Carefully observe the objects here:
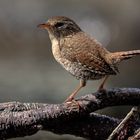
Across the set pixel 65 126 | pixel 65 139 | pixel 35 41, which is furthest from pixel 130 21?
pixel 65 126

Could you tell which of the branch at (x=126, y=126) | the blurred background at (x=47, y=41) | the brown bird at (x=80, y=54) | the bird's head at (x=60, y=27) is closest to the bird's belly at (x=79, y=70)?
the brown bird at (x=80, y=54)

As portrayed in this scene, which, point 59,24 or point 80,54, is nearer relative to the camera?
point 80,54

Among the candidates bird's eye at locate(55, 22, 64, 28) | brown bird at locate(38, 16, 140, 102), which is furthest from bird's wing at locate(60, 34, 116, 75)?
bird's eye at locate(55, 22, 64, 28)

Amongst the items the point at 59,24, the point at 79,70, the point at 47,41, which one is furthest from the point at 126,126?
the point at 47,41

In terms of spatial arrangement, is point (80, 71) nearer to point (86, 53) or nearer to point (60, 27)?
point (86, 53)

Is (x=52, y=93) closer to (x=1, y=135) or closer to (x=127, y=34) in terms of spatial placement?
(x=127, y=34)

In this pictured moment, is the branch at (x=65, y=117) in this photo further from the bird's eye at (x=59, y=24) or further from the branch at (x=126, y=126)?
the bird's eye at (x=59, y=24)
